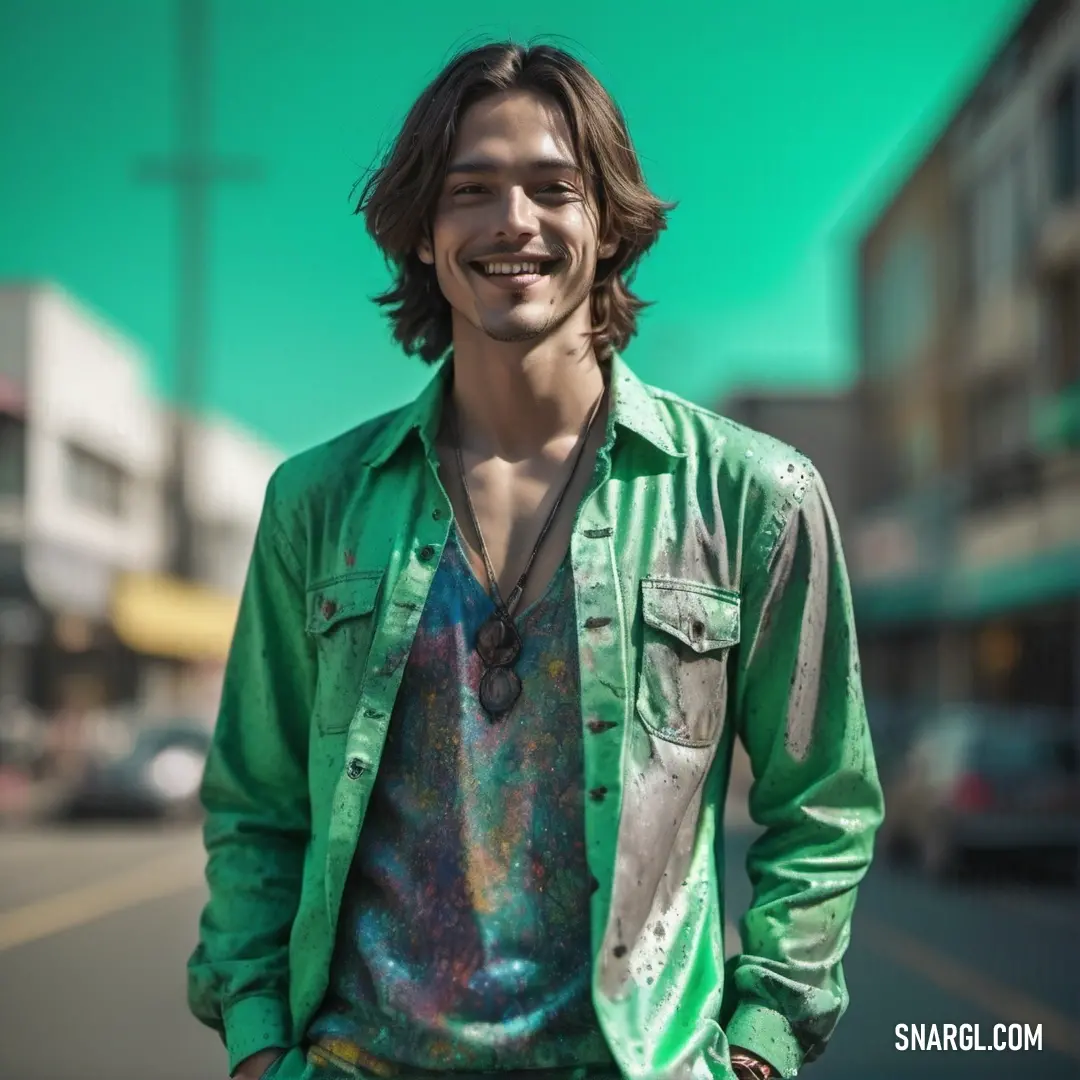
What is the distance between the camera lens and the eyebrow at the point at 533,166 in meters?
2.39

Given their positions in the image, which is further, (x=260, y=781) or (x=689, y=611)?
(x=260, y=781)

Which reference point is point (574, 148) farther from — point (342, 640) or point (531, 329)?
point (342, 640)

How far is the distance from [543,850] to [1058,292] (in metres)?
24.4

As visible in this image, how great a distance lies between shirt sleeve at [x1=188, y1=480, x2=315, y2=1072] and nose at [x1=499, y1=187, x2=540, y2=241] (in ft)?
1.64

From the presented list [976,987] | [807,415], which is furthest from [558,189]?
[807,415]

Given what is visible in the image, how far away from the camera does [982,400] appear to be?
29.8 metres

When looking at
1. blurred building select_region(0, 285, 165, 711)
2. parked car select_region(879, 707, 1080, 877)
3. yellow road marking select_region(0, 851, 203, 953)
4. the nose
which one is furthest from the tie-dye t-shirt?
blurred building select_region(0, 285, 165, 711)

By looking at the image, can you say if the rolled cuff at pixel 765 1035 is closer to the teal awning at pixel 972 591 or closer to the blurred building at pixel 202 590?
the teal awning at pixel 972 591

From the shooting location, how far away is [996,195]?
28312 millimetres

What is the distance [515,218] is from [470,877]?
860 millimetres

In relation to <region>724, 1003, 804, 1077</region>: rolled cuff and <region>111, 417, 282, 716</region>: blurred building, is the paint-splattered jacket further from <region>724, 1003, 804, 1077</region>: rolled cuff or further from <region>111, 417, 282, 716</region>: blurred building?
<region>111, 417, 282, 716</region>: blurred building

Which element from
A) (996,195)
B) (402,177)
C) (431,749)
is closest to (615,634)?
(431,749)

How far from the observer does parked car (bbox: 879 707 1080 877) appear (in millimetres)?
14750

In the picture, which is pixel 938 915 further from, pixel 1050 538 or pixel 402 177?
pixel 1050 538
